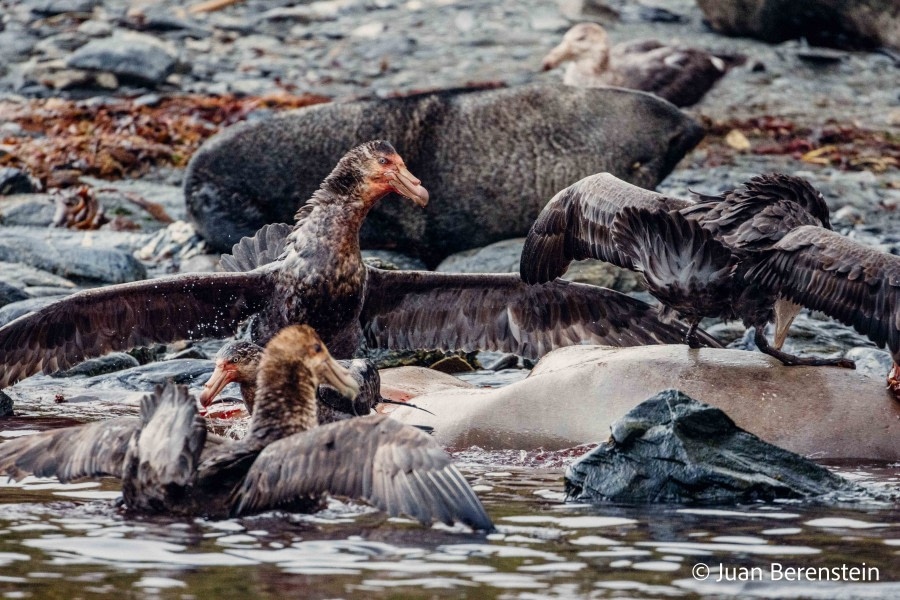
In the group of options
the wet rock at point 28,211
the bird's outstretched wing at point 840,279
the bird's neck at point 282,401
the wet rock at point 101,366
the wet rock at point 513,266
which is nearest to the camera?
the bird's neck at point 282,401

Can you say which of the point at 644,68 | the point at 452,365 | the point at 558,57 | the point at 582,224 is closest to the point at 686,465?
the point at 582,224

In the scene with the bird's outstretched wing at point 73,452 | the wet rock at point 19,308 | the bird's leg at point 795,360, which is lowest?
the wet rock at point 19,308

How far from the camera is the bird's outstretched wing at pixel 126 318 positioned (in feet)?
26.0

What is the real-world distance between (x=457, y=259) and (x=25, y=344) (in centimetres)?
455

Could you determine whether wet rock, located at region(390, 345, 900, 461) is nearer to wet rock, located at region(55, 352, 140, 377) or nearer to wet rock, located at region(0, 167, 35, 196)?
wet rock, located at region(55, 352, 140, 377)

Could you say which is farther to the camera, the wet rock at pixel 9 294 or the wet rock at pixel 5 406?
the wet rock at pixel 9 294

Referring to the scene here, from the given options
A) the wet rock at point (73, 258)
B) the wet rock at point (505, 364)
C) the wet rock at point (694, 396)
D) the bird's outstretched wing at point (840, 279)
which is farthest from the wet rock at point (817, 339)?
the wet rock at point (73, 258)

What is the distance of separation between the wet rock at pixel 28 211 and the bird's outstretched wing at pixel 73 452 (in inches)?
303

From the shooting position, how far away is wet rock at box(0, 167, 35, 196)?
44.6ft

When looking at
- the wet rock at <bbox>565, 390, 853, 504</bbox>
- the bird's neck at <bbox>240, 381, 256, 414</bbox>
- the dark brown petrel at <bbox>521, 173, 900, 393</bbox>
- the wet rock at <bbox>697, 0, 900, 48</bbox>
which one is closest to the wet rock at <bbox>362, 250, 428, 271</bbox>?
the bird's neck at <bbox>240, 381, 256, 414</bbox>

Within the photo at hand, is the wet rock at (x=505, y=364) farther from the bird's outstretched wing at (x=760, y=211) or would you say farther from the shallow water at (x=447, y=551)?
the shallow water at (x=447, y=551)

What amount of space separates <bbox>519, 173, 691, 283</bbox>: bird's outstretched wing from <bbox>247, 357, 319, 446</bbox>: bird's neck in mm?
2134

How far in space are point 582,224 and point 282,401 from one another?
2632 mm

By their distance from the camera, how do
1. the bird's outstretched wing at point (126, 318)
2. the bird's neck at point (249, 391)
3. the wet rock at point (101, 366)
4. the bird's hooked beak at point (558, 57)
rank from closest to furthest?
1. the bird's neck at point (249, 391)
2. the bird's outstretched wing at point (126, 318)
3. the wet rock at point (101, 366)
4. the bird's hooked beak at point (558, 57)
